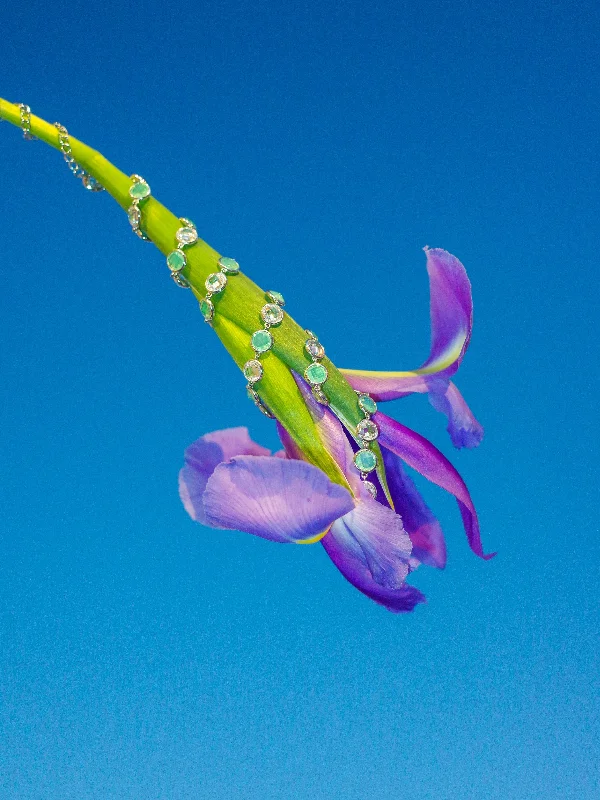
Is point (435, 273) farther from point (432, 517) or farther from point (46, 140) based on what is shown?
point (46, 140)

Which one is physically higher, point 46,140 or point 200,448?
point 46,140

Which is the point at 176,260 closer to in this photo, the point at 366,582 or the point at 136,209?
the point at 136,209

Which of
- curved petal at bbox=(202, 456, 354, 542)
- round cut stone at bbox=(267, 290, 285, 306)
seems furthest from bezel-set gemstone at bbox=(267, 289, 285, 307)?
curved petal at bbox=(202, 456, 354, 542)

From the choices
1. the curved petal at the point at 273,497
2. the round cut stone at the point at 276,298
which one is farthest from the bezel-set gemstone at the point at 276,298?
the curved petal at the point at 273,497

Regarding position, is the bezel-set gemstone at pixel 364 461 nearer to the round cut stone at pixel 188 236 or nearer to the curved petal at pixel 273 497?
the curved petal at pixel 273 497

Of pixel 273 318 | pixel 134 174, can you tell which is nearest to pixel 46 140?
pixel 134 174

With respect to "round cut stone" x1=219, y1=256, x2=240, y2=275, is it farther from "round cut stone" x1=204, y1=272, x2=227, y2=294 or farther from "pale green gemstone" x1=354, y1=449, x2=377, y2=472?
"pale green gemstone" x1=354, y1=449, x2=377, y2=472

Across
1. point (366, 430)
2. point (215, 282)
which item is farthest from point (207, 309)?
point (366, 430)
